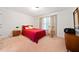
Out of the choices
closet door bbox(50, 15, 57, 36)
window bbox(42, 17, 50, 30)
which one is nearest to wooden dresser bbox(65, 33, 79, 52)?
closet door bbox(50, 15, 57, 36)

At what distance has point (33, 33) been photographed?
1.55 metres

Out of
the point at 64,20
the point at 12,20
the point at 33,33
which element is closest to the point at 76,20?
the point at 64,20

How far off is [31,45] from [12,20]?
590mm

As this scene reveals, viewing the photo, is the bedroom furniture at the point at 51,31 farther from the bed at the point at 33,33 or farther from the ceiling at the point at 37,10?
the ceiling at the point at 37,10

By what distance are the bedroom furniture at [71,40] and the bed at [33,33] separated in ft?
1.38

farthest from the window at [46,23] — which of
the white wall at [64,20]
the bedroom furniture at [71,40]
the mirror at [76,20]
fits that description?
the mirror at [76,20]

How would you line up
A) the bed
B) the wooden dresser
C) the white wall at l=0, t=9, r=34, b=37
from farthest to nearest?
the bed → the white wall at l=0, t=9, r=34, b=37 → the wooden dresser

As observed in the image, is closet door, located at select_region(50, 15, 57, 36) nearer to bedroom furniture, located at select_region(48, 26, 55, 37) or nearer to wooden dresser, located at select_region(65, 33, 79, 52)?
bedroom furniture, located at select_region(48, 26, 55, 37)

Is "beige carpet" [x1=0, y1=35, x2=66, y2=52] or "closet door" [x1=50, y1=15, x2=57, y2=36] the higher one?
"closet door" [x1=50, y1=15, x2=57, y2=36]

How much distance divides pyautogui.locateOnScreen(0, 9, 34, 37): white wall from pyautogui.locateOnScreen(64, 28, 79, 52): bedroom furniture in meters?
0.69

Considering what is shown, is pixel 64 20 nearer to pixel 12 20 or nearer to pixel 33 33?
pixel 33 33

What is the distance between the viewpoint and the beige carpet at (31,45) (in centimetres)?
137

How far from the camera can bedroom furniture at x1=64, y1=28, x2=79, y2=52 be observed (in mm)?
1308
